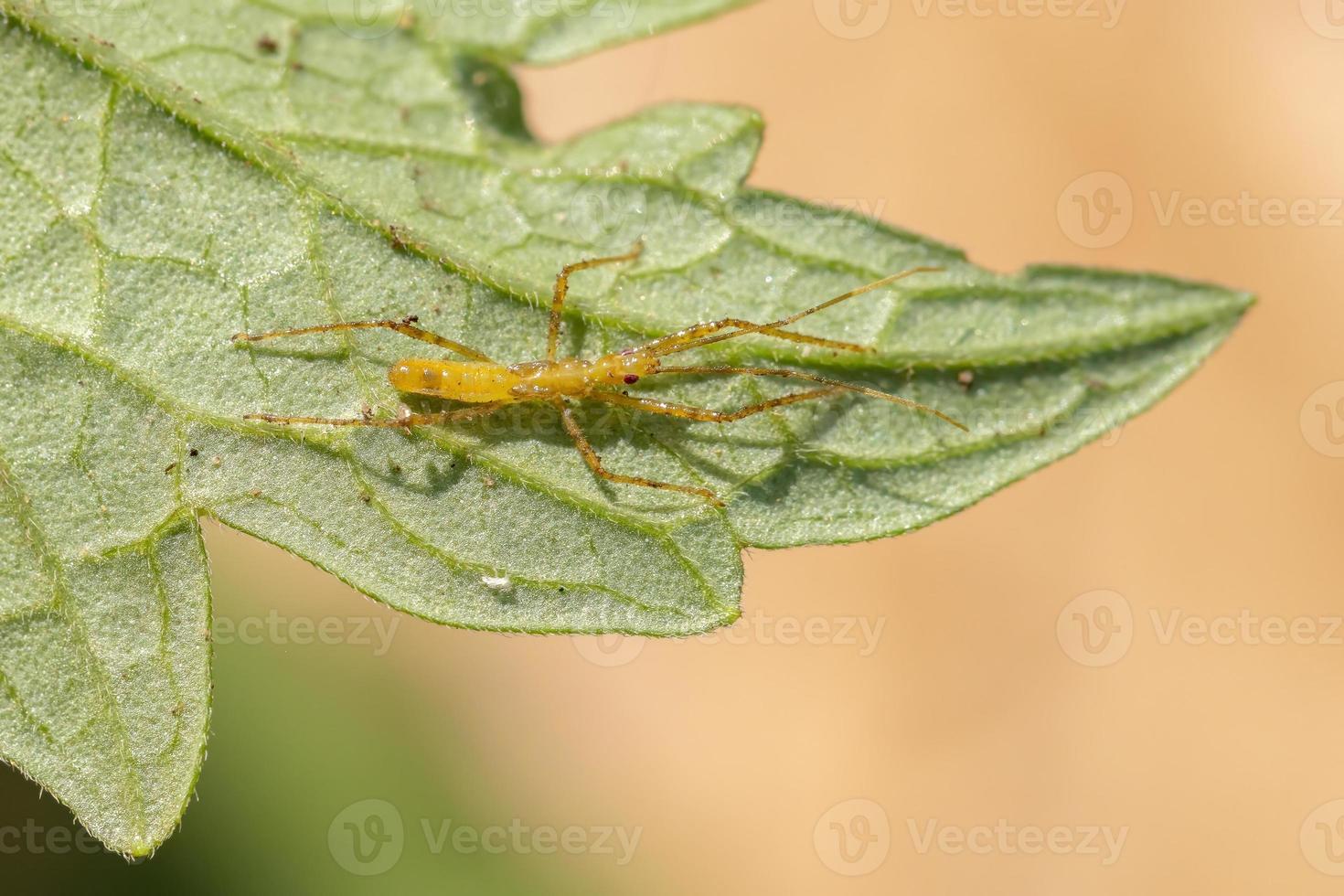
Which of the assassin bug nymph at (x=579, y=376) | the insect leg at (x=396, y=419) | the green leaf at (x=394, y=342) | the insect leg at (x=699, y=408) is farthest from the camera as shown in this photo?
the insect leg at (x=699, y=408)

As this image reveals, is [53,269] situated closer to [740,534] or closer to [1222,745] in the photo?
[740,534]

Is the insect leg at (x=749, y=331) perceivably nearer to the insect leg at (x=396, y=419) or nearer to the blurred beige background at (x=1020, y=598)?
the insect leg at (x=396, y=419)

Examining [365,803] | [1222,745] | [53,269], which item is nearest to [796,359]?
[53,269]

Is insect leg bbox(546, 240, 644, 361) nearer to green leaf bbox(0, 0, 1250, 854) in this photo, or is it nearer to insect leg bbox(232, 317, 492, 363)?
green leaf bbox(0, 0, 1250, 854)

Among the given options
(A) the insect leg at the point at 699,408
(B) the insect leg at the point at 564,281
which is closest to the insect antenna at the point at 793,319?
(A) the insect leg at the point at 699,408

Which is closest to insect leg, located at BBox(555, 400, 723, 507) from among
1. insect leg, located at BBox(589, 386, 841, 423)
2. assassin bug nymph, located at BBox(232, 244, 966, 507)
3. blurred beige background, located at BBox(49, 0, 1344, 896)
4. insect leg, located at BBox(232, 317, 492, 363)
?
assassin bug nymph, located at BBox(232, 244, 966, 507)

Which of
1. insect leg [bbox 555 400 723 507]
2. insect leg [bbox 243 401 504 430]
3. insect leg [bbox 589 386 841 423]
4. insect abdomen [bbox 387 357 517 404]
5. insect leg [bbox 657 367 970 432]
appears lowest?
insect leg [bbox 243 401 504 430]
